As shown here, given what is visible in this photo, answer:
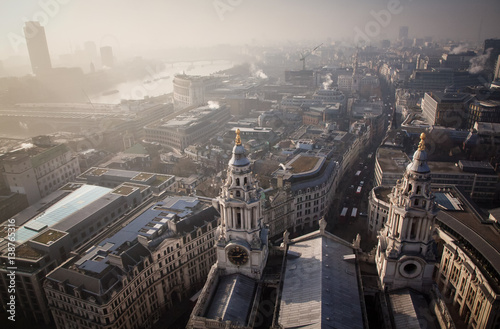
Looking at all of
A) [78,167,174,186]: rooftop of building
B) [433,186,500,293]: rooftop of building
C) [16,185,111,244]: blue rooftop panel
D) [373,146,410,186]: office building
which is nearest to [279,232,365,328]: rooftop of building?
[433,186,500,293]: rooftop of building

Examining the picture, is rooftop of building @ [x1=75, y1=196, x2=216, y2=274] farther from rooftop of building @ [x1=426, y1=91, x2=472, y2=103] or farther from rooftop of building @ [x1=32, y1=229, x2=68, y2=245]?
rooftop of building @ [x1=426, y1=91, x2=472, y2=103]

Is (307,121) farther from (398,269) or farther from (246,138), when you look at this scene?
(398,269)

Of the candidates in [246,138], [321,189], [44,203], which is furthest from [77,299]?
[246,138]

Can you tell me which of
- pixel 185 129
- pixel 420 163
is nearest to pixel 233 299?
pixel 420 163

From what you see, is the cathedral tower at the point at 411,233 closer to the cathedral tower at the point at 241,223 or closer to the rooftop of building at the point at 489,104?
the cathedral tower at the point at 241,223

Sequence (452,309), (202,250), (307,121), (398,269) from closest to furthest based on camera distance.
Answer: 1. (398,269)
2. (452,309)
3. (202,250)
4. (307,121)

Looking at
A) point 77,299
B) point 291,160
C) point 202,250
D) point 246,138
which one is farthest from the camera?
point 246,138

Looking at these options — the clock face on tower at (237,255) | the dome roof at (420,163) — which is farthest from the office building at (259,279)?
the dome roof at (420,163)
